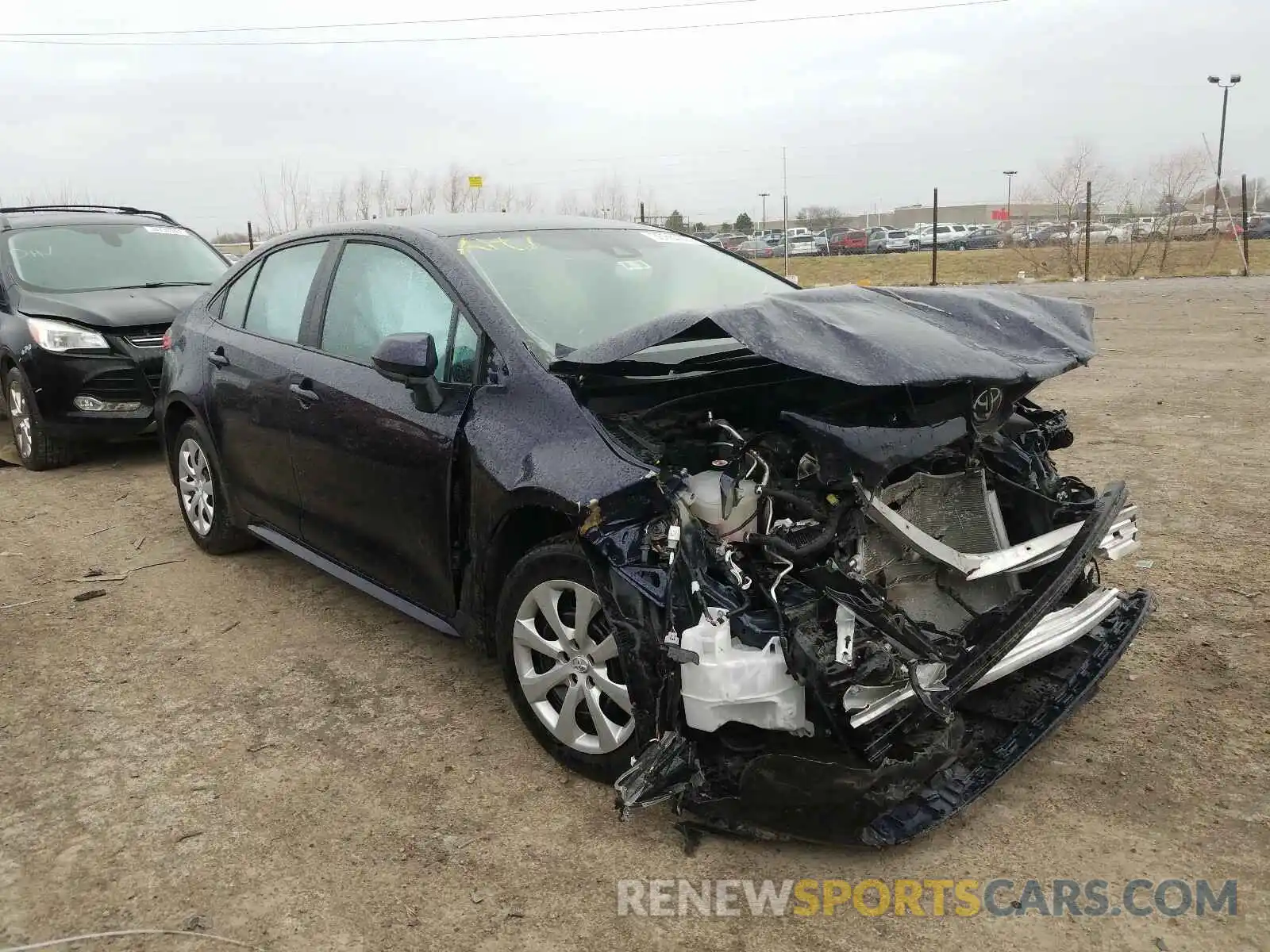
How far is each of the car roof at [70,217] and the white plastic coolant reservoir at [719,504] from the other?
24.6 ft

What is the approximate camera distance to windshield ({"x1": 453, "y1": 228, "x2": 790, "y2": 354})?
359 centimetres

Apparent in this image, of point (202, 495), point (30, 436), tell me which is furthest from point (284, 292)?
point (30, 436)

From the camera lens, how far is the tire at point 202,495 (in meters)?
5.16

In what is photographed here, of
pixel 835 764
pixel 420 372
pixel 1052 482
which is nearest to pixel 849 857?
pixel 835 764

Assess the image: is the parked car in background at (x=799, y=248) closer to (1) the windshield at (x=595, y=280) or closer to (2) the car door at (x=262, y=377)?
(2) the car door at (x=262, y=377)

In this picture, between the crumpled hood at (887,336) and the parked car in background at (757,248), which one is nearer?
the crumpled hood at (887,336)

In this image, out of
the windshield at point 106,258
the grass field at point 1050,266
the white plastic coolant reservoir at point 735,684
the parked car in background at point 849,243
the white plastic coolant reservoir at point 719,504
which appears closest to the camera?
the white plastic coolant reservoir at point 735,684

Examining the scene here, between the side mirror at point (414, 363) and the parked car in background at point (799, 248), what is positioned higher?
the parked car in background at point (799, 248)

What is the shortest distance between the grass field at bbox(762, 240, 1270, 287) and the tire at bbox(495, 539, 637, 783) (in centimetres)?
2192

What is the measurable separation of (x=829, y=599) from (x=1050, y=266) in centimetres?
2693

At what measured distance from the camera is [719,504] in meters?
2.96

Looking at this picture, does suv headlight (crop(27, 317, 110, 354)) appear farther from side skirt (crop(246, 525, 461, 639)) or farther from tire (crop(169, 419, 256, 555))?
side skirt (crop(246, 525, 461, 639))

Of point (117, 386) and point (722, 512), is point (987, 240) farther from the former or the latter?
point (722, 512)

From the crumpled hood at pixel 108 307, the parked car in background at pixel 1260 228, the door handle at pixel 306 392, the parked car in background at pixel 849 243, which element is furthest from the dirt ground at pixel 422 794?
the parked car in background at pixel 849 243
